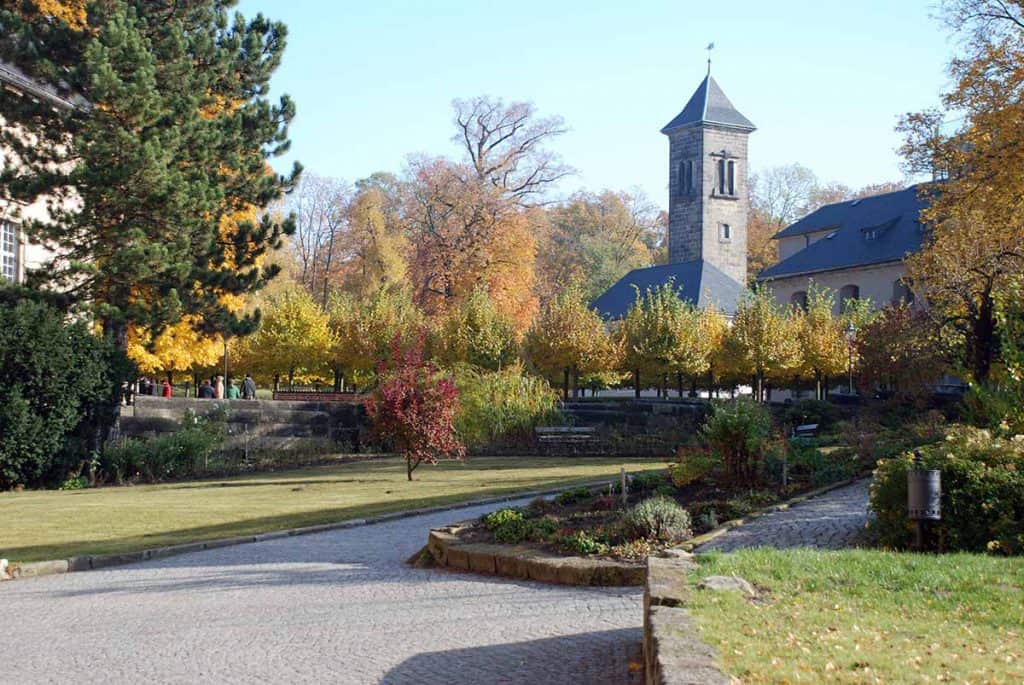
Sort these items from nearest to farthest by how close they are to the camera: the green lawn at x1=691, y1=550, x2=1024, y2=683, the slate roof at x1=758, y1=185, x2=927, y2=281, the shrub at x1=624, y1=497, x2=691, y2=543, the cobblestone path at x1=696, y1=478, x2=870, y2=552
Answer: the green lawn at x1=691, y1=550, x2=1024, y2=683 < the cobblestone path at x1=696, y1=478, x2=870, y2=552 < the shrub at x1=624, y1=497, x2=691, y2=543 < the slate roof at x1=758, y1=185, x2=927, y2=281

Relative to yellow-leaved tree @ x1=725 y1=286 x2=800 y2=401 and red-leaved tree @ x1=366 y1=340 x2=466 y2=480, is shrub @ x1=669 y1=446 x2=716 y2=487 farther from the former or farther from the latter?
yellow-leaved tree @ x1=725 y1=286 x2=800 y2=401

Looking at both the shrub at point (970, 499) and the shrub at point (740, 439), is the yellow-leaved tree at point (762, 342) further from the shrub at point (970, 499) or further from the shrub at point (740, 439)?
the shrub at point (970, 499)

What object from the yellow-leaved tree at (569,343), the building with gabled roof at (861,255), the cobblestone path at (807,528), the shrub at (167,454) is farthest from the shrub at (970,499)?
the building with gabled roof at (861,255)

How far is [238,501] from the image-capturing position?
1864 cm

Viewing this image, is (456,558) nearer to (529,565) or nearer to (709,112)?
(529,565)

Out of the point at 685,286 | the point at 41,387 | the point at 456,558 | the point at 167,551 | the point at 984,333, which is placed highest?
the point at 685,286

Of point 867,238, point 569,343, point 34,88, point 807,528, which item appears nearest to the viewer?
point 807,528

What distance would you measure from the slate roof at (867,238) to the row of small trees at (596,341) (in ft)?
50.8

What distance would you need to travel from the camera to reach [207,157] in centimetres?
2525

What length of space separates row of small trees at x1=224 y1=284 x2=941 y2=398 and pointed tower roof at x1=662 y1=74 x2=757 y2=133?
3581cm

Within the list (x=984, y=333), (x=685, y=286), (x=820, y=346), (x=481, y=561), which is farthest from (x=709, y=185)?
(x=481, y=561)

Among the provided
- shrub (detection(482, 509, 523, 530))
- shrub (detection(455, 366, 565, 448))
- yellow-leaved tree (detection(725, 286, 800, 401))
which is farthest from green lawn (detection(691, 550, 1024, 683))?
yellow-leaved tree (detection(725, 286, 800, 401))

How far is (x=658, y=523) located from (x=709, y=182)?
67.4m

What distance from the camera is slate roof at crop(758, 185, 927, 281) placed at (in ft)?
190
